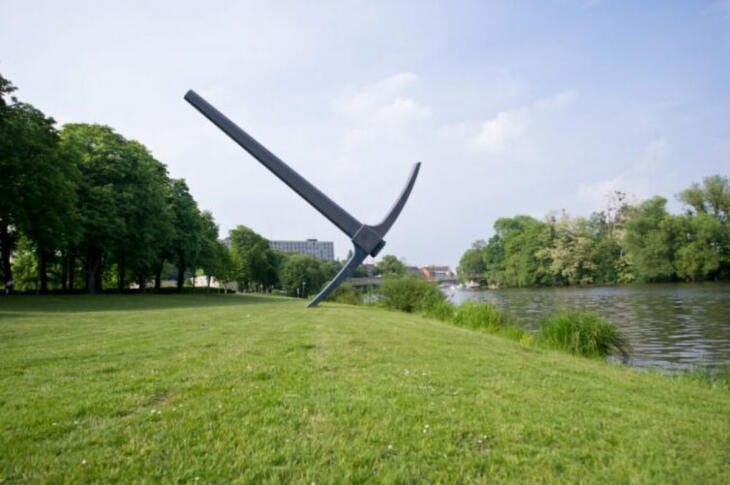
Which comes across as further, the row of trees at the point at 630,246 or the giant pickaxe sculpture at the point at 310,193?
the row of trees at the point at 630,246

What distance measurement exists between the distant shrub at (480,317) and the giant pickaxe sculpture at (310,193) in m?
4.99

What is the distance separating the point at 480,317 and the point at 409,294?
9.52m

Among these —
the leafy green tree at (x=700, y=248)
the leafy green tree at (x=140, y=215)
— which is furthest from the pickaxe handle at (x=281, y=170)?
the leafy green tree at (x=700, y=248)

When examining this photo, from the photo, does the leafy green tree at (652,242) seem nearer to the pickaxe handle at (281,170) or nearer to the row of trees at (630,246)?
the row of trees at (630,246)

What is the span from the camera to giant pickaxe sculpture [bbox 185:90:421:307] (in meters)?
18.2

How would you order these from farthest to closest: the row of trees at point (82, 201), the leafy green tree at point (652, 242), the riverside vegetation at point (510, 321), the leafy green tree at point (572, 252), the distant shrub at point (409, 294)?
1. the leafy green tree at point (572, 252)
2. the leafy green tree at point (652, 242)
3. the distant shrub at point (409, 294)
4. the row of trees at point (82, 201)
5. the riverside vegetation at point (510, 321)

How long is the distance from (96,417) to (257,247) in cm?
7428

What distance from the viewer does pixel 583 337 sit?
12570 mm

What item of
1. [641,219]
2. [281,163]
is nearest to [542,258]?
[641,219]

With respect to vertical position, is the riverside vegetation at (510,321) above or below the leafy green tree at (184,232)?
below

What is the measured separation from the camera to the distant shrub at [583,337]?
1227cm

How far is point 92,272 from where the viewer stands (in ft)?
109

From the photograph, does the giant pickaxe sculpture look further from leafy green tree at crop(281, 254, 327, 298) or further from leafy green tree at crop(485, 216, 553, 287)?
leafy green tree at crop(281, 254, 327, 298)

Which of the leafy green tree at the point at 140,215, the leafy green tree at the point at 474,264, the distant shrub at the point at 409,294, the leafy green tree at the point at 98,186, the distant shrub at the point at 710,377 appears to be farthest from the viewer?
the leafy green tree at the point at 474,264
